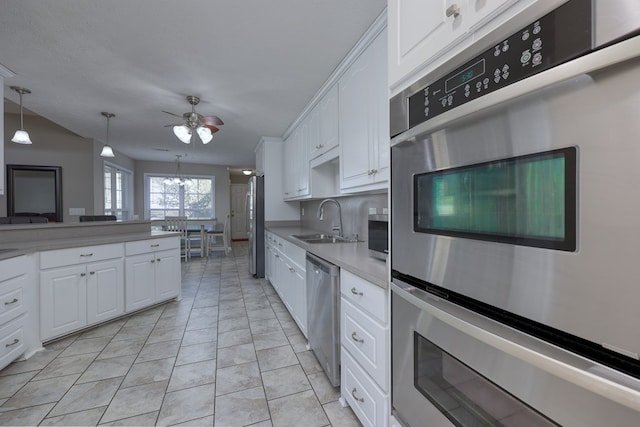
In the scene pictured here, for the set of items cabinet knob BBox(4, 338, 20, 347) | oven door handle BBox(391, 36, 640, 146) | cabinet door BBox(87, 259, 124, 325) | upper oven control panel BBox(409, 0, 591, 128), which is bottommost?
cabinet knob BBox(4, 338, 20, 347)

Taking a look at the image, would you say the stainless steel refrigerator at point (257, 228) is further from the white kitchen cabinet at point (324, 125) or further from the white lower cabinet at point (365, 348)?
the white lower cabinet at point (365, 348)

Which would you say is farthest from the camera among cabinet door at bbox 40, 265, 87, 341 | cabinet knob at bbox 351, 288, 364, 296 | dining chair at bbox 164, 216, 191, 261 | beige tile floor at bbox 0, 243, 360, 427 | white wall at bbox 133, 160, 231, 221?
white wall at bbox 133, 160, 231, 221

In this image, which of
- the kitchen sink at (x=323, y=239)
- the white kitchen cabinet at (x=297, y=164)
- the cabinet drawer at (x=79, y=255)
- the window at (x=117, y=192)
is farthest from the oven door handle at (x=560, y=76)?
the window at (x=117, y=192)

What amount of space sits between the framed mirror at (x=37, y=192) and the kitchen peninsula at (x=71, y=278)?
2816 mm

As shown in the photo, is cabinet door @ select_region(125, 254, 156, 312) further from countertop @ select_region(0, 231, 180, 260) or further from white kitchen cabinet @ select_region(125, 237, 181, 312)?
countertop @ select_region(0, 231, 180, 260)

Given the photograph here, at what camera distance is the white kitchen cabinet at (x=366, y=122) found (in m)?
1.66

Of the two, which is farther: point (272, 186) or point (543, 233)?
point (272, 186)

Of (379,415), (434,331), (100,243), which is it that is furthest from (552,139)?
(100,243)

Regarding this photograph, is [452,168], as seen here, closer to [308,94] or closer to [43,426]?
[43,426]

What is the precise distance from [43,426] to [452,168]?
229cm

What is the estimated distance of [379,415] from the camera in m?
1.21

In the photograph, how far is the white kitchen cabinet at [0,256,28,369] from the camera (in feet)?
6.23

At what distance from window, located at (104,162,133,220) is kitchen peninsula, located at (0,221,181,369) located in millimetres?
3315

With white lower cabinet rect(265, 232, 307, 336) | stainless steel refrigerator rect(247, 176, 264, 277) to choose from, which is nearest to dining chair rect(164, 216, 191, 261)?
stainless steel refrigerator rect(247, 176, 264, 277)
